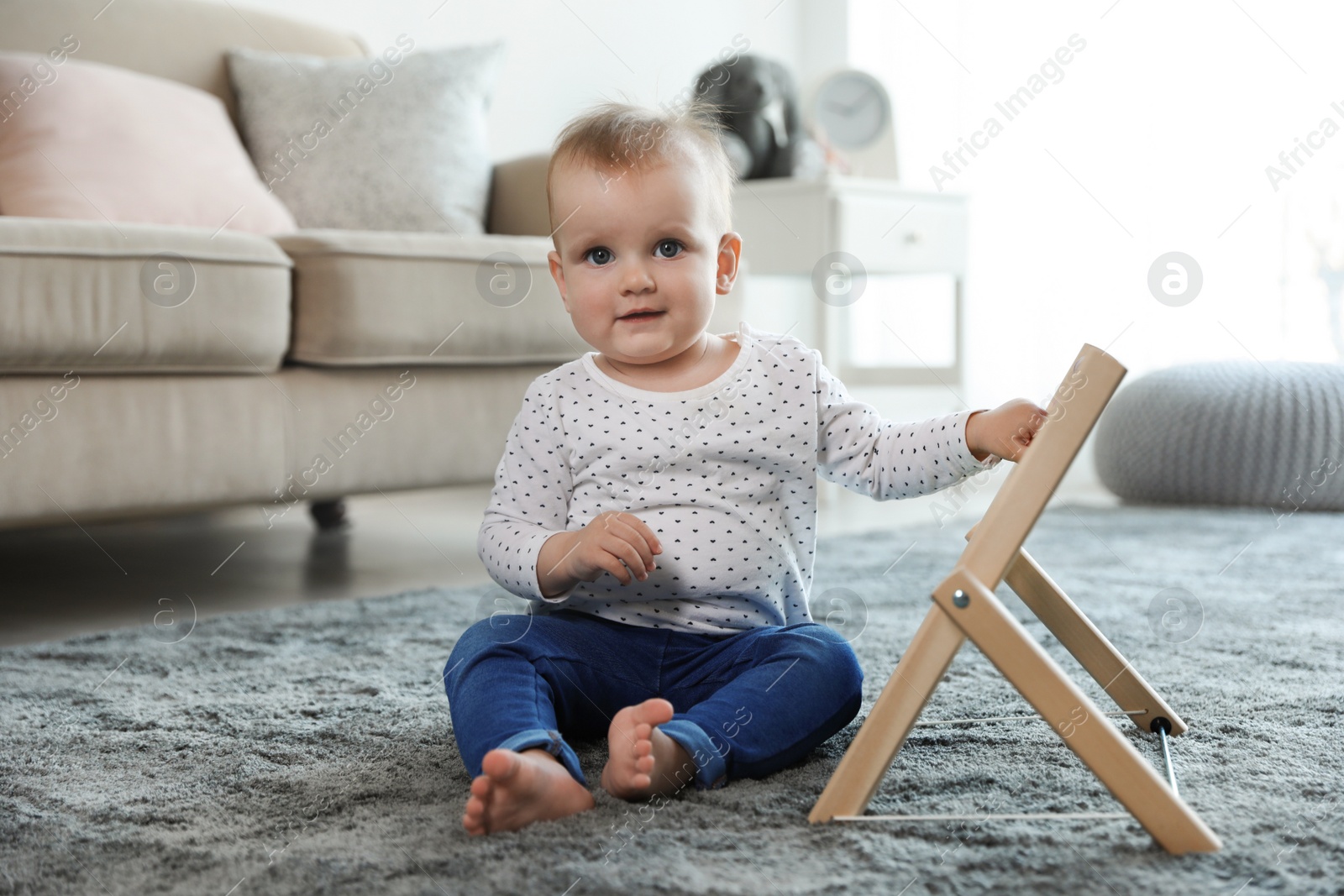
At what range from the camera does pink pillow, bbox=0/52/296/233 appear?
1.61m

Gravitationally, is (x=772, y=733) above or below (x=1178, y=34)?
below

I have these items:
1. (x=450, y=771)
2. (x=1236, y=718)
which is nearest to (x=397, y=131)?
(x=450, y=771)

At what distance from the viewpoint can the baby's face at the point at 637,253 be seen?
839mm

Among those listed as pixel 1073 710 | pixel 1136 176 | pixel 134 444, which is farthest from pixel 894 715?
pixel 1136 176

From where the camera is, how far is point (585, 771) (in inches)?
31.1

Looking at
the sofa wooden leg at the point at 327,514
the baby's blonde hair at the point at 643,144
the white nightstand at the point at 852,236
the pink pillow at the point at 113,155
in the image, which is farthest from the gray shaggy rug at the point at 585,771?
the white nightstand at the point at 852,236

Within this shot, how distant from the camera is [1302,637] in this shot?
115 cm

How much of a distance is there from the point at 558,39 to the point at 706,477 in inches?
83.7

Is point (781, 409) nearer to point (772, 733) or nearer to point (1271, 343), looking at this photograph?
Result: point (772, 733)

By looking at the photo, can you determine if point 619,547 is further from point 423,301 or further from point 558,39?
point 558,39

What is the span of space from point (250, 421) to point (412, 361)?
0.71 ft

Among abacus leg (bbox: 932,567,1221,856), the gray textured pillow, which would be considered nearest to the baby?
abacus leg (bbox: 932,567,1221,856)

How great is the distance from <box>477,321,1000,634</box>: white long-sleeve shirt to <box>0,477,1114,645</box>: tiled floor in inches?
23.0

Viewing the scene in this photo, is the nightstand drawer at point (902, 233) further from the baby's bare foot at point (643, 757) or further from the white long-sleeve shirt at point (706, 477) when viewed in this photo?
the baby's bare foot at point (643, 757)
